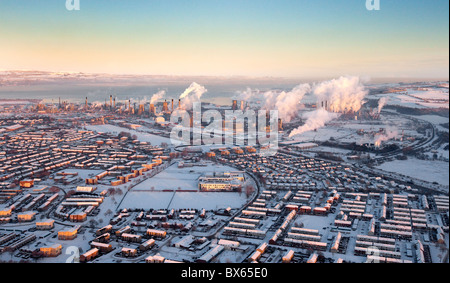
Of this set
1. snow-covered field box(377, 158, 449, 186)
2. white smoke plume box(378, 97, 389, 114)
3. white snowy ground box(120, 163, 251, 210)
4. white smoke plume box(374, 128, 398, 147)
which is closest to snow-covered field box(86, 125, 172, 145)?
white snowy ground box(120, 163, 251, 210)

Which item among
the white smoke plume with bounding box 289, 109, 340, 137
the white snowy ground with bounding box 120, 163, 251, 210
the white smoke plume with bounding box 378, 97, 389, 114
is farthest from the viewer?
the white smoke plume with bounding box 378, 97, 389, 114

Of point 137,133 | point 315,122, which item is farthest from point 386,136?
point 137,133

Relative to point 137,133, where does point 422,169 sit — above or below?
below

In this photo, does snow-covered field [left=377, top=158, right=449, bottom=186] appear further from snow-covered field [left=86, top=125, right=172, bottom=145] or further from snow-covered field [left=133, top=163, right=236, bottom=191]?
snow-covered field [left=86, top=125, right=172, bottom=145]

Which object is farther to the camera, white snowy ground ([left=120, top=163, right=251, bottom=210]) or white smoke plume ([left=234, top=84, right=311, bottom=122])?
white smoke plume ([left=234, top=84, right=311, bottom=122])

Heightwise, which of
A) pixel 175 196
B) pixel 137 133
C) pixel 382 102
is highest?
pixel 382 102

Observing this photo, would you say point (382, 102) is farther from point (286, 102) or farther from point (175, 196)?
point (175, 196)

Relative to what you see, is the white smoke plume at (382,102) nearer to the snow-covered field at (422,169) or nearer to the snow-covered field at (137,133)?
the snow-covered field at (422,169)
